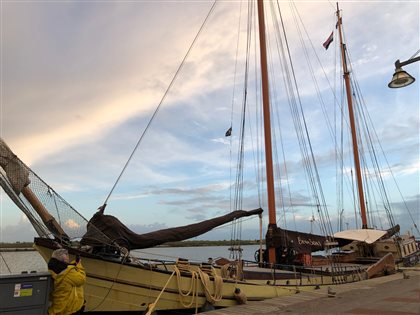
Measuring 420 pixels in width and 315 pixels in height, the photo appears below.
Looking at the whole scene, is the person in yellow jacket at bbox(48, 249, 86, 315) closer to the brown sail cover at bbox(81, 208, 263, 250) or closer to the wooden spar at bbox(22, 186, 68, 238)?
the wooden spar at bbox(22, 186, 68, 238)

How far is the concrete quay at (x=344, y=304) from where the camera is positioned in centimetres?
856

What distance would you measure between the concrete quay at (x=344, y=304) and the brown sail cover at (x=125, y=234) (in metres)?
2.32

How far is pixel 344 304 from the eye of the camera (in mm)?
9578

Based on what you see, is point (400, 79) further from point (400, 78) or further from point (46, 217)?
point (46, 217)

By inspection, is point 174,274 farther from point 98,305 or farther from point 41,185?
point 41,185

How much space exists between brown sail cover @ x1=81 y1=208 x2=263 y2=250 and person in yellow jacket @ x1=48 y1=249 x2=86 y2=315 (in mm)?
1727

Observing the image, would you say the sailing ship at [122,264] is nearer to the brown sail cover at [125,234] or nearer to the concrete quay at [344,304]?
the brown sail cover at [125,234]

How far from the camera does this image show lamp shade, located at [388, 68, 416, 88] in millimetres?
7328

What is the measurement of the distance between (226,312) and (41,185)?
528 cm

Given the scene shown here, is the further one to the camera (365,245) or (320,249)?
(365,245)

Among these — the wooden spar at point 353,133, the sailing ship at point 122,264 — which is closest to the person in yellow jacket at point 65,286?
the sailing ship at point 122,264

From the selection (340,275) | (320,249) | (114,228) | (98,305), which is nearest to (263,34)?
(320,249)

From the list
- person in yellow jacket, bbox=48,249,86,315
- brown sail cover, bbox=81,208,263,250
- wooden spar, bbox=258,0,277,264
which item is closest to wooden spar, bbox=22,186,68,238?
brown sail cover, bbox=81,208,263,250

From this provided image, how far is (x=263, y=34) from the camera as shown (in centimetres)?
1800
